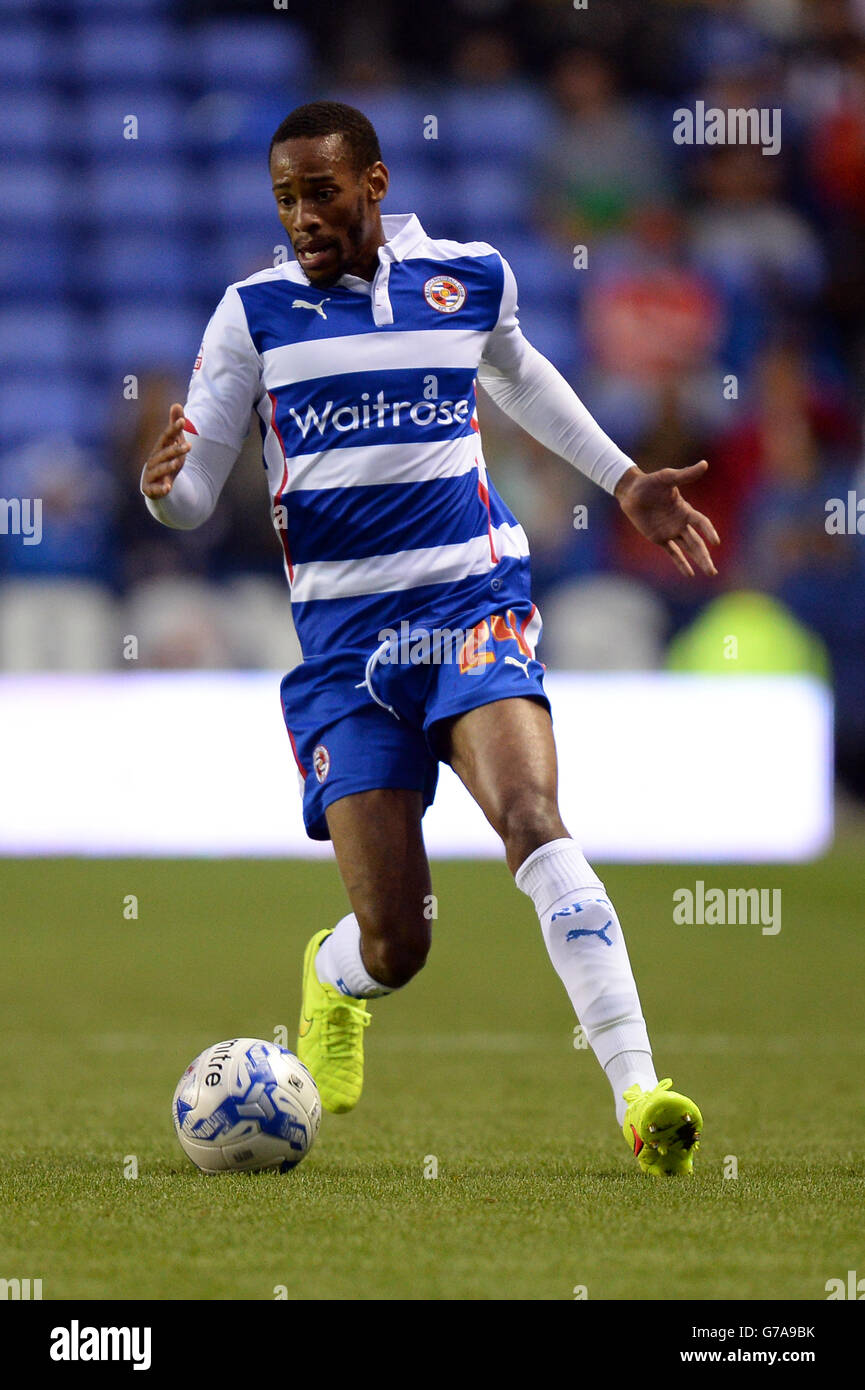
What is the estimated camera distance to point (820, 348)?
15.0 m

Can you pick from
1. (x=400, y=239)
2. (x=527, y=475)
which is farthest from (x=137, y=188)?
(x=400, y=239)

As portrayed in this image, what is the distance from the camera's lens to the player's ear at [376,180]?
4.44m

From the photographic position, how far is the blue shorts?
4.29 metres

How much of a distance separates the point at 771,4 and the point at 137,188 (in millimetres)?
5436

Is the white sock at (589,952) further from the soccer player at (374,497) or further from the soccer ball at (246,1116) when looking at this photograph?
the soccer ball at (246,1116)

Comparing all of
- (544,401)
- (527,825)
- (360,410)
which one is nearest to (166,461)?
(360,410)

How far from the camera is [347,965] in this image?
480cm

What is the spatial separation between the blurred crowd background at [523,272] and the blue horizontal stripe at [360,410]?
731 centimetres

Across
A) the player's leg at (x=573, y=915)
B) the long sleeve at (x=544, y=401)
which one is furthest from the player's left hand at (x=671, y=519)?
the player's leg at (x=573, y=915)

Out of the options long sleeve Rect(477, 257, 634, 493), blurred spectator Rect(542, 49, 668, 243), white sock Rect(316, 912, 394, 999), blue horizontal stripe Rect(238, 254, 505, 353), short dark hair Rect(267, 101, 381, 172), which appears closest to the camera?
short dark hair Rect(267, 101, 381, 172)

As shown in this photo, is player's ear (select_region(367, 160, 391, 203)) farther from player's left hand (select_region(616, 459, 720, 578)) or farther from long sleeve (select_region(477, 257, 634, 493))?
player's left hand (select_region(616, 459, 720, 578))

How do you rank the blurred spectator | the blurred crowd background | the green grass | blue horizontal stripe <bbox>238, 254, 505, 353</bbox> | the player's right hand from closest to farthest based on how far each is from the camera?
the green grass < the player's right hand < blue horizontal stripe <bbox>238, 254, 505, 353</bbox> < the blurred crowd background < the blurred spectator

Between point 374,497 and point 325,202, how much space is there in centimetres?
63

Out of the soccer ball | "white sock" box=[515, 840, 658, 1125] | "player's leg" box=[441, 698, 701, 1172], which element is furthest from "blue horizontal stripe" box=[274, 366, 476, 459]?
the soccer ball
